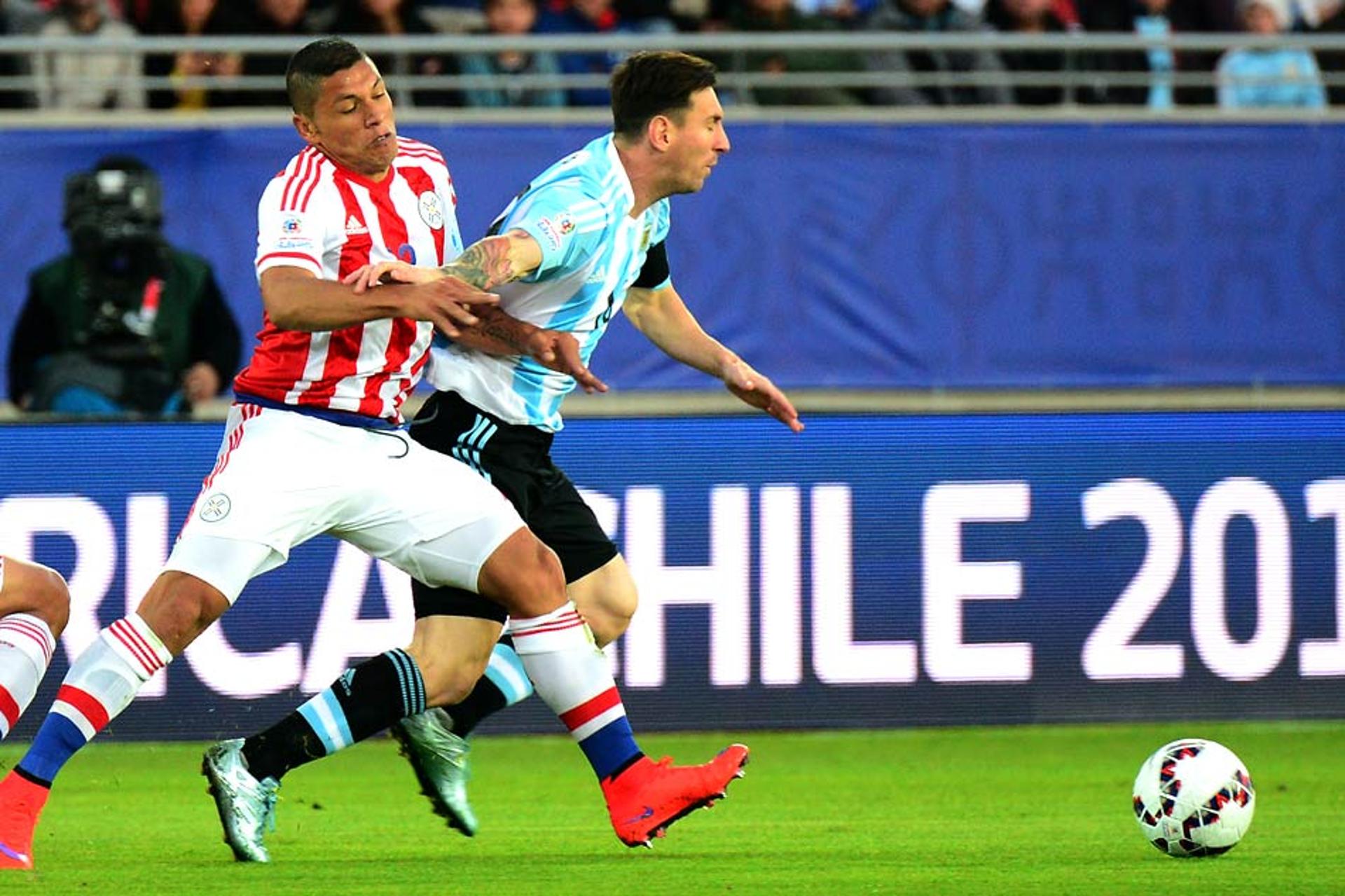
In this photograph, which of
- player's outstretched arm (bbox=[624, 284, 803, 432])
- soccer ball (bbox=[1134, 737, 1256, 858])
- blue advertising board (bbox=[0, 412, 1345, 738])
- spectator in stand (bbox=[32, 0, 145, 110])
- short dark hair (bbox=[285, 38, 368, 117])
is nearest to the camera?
short dark hair (bbox=[285, 38, 368, 117])

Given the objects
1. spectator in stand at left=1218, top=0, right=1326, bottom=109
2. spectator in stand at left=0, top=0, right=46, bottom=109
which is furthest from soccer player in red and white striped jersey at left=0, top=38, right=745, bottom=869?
spectator in stand at left=1218, top=0, right=1326, bottom=109

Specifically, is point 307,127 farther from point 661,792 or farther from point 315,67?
point 661,792

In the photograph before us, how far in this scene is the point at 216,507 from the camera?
5.90 m

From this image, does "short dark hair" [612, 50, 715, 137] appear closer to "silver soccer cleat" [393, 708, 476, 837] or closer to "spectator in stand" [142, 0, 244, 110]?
"silver soccer cleat" [393, 708, 476, 837]

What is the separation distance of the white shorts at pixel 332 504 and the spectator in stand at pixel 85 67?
6399mm

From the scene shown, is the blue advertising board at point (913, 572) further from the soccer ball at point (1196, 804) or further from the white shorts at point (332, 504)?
the soccer ball at point (1196, 804)

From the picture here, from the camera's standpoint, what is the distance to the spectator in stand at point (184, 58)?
39.8ft

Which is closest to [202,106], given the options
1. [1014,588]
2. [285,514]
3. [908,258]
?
[908,258]

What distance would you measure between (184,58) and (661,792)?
7.28 metres

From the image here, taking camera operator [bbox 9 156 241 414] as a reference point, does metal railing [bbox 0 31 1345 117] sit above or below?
above

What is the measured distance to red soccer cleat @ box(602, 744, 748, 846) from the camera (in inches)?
233

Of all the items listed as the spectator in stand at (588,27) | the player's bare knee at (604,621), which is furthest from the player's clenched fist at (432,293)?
the spectator in stand at (588,27)

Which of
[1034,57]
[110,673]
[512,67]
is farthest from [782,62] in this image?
[110,673]

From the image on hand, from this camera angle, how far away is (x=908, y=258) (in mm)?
12477
